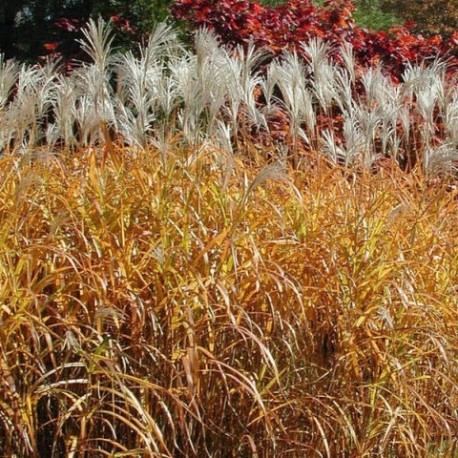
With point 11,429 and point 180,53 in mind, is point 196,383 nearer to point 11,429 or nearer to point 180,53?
point 11,429

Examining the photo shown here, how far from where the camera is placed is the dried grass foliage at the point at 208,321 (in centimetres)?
369

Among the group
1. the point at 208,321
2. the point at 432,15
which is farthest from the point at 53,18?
the point at 208,321

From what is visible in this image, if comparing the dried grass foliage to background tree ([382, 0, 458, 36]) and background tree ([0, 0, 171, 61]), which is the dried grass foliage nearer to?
background tree ([0, 0, 171, 61])

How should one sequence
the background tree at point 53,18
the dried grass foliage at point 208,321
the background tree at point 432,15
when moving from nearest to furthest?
the dried grass foliage at point 208,321 → the background tree at point 53,18 → the background tree at point 432,15

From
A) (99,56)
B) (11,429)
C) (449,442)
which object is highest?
(99,56)

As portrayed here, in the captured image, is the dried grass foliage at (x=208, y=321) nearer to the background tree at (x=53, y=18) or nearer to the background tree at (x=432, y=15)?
the background tree at (x=53, y=18)

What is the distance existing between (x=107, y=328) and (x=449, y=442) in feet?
4.93

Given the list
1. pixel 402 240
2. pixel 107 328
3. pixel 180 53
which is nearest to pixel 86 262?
pixel 107 328

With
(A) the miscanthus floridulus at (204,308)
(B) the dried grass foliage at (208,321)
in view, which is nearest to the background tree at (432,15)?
(A) the miscanthus floridulus at (204,308)

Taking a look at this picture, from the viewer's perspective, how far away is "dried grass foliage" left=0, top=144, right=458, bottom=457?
3686 mm

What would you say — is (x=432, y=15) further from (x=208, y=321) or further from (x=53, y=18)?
(x=208, y=321)

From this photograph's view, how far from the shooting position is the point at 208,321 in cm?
386

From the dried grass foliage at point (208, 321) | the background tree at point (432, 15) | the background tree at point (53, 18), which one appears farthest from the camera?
the background tree at point (432, 15)

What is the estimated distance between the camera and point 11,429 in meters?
3.60
